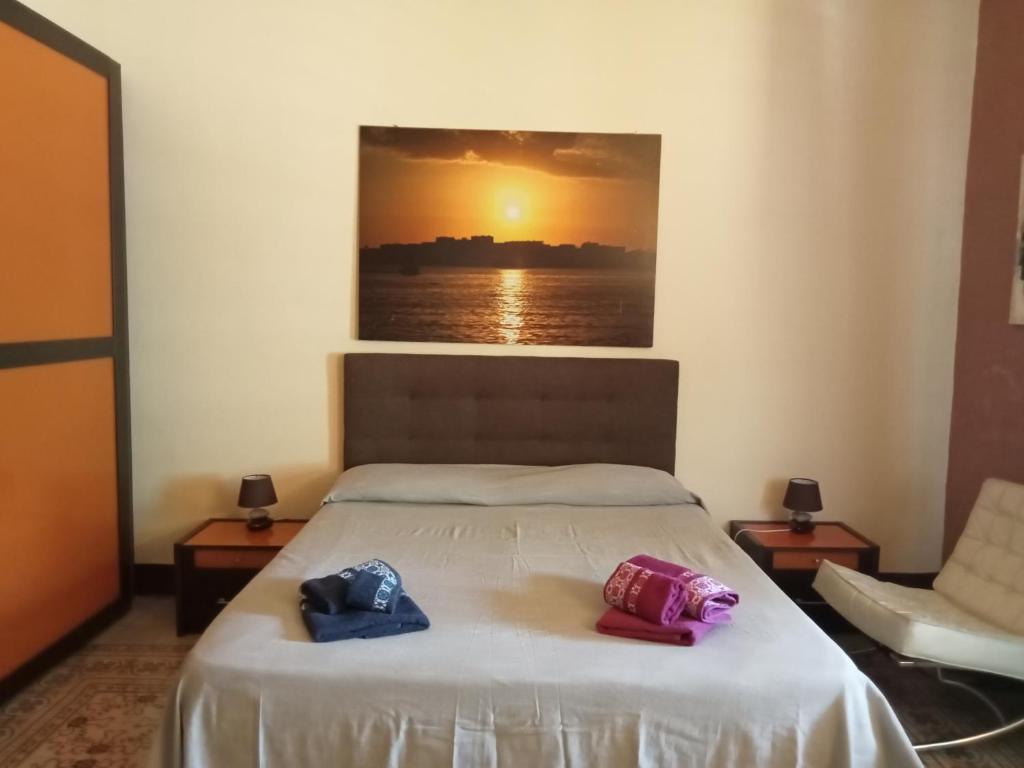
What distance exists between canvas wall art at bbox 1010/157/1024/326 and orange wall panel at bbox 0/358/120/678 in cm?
375

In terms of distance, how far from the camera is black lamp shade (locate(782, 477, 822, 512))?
334 centimetres

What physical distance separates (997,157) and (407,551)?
294 centimetres

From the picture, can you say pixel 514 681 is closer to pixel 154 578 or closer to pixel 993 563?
pixel 993 563

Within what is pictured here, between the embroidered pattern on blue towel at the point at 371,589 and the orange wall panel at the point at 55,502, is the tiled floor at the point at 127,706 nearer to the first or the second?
the orange wall panel at the point at 55,502

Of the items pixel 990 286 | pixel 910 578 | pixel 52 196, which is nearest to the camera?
pixel 52 196

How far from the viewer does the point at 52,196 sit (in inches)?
111

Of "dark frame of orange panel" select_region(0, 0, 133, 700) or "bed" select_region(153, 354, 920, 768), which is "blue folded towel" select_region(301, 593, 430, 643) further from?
"dark frame of orange panel" select_region(0, 0, 133, 700)

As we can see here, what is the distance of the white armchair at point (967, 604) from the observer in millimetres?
2312

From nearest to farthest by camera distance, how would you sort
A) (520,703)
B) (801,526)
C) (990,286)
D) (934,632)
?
(520,703)
(934,632)
(990,286)
(801,526)

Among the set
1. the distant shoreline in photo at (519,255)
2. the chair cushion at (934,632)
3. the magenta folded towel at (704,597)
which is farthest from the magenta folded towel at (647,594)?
the distant shoreline in photo at (519,255)

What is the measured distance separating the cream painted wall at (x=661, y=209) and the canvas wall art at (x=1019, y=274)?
0.43 meters

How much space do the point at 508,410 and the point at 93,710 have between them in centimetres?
194

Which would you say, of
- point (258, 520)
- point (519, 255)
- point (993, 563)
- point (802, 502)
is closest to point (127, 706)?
point (258, 520)

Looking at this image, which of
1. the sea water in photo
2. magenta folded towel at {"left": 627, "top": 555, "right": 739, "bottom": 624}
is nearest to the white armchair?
magenta folded towel at {"left": 627, "top": 555, "right": 739, "bottom": 624}
